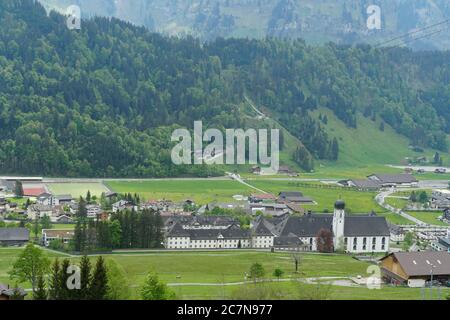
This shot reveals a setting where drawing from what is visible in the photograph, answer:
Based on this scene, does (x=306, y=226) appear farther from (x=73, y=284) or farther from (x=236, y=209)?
(x=73, y=284)

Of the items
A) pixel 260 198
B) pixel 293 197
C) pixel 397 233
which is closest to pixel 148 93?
pixel 260 198

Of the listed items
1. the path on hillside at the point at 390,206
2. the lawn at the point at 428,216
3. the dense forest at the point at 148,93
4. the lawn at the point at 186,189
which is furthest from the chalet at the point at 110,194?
the lawn at the point at 428,216

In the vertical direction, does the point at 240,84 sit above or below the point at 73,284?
above

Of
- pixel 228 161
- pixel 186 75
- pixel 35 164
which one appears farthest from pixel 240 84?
pixel 35 164

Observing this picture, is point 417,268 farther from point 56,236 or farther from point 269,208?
point 269,208

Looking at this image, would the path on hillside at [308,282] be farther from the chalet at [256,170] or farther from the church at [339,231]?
the chalet at [256,170]
